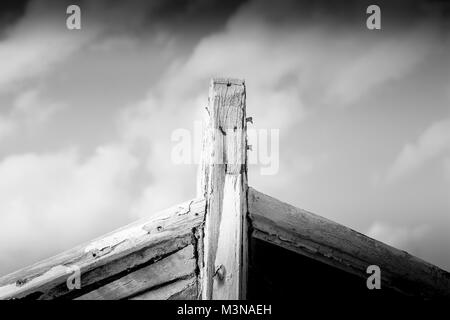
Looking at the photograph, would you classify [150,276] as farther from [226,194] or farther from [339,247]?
[339,247]

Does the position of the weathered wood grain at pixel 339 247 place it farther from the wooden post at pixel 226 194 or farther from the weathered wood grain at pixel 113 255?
the weathered wood grain at pixel 113 255

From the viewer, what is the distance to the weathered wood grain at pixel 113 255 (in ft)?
5.37

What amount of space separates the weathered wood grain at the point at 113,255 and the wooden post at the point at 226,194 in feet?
0.49

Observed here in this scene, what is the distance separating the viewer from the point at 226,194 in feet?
4.99

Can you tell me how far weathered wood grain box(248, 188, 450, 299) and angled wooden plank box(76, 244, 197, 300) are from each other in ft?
1.30

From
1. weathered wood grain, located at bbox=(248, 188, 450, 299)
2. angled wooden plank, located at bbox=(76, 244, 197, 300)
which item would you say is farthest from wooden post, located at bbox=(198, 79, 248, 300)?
angled wooden plank, located at bbox=(76, 244, 197, 300)

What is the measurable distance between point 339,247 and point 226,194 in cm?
69

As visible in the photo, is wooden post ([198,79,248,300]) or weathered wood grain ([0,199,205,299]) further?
weathered wood grain ([0,199,205,299])

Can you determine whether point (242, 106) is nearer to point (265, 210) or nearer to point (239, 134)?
point (239, 134)

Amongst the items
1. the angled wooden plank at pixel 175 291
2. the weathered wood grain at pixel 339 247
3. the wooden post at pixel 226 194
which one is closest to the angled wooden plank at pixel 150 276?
the angled wooden plank at pixel 175 291

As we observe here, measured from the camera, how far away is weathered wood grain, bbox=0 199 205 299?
1637 millimetres

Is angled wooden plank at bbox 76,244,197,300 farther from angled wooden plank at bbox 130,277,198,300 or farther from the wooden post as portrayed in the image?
the wooden post

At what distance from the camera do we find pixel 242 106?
1575 millimetres
